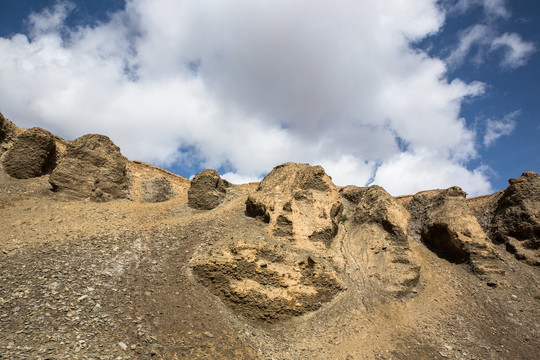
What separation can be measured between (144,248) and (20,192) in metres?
8.66

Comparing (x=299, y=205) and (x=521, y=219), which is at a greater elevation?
(x=521, y=219)

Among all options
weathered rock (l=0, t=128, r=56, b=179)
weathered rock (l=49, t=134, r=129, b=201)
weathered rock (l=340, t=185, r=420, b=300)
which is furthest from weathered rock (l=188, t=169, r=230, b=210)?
weathered rock (l=0, t=128, r=56, b=179)

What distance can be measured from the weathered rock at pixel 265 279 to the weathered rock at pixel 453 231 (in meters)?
6.92

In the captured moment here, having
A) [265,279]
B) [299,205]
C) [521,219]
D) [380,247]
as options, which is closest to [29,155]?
[299,205]

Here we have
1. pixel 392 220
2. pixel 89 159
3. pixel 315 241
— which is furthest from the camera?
pixel 89 159

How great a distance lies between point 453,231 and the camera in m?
15.3

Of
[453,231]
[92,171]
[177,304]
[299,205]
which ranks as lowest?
[177,304]

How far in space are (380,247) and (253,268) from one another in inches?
259

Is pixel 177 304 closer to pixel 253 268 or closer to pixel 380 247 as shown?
pixel 253 268

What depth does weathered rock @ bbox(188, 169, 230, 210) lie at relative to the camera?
16.5 metres

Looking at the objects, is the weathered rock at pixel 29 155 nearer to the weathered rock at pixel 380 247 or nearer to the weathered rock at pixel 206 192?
the weathered rock at pixel 206 192

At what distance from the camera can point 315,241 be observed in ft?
45.2

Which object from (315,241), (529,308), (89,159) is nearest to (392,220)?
(315,241)

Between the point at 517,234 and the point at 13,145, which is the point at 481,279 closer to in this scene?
the point at 517,234
